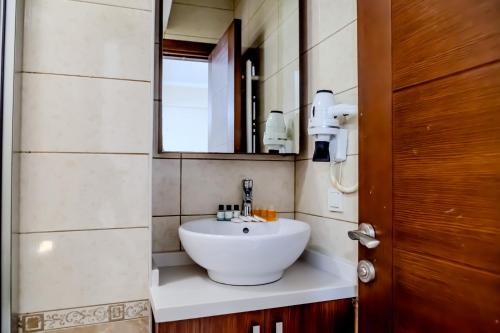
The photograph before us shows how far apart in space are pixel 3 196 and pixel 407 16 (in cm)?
114

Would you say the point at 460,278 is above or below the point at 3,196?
below

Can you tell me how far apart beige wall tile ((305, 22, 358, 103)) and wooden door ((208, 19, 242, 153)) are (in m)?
0.32

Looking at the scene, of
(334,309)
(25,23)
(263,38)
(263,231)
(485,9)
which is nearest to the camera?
(485,9)

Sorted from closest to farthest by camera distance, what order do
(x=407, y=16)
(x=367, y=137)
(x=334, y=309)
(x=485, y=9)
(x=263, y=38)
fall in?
(x=485, y=9)
(x=407, y=16)
(x=367, y=137)
(x=334, y=309)
(x=263, y=38)

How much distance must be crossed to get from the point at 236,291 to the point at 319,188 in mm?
565

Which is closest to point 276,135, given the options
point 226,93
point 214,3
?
point 226,93

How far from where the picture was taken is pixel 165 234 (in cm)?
142

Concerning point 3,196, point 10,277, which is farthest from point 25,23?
point 10,277

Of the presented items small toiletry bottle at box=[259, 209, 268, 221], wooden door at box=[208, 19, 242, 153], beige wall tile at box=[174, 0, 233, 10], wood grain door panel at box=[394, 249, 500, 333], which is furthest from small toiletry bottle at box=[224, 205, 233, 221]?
beige wall tile at box=[174, 0, 233, 10]

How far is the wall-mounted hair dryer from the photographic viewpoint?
1.21m

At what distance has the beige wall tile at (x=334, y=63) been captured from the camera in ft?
3.95

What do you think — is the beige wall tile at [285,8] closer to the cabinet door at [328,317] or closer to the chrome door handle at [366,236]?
the chrome door handle at [366,236]

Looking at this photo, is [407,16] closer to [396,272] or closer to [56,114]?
[396,272]

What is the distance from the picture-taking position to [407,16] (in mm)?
748
